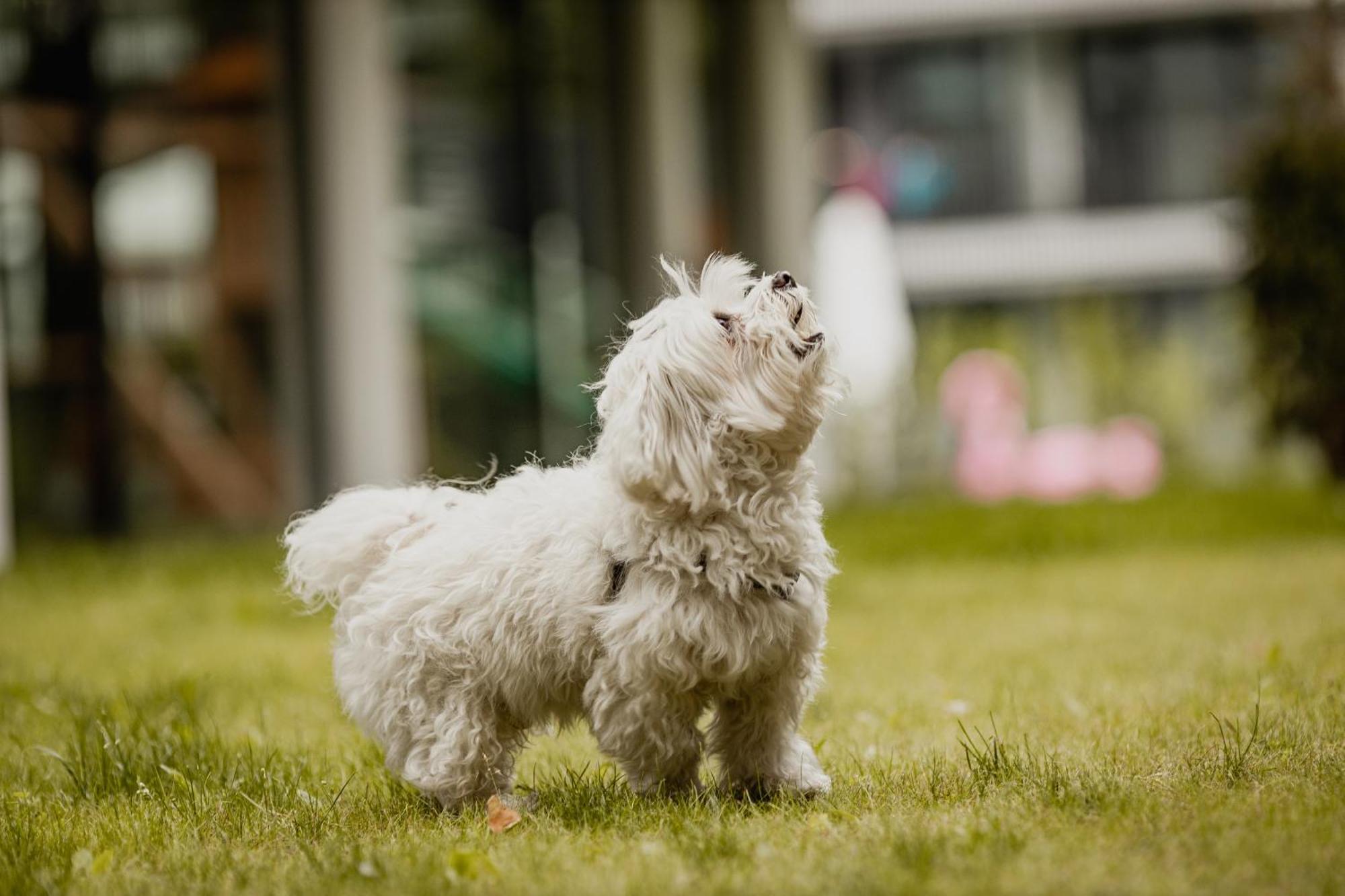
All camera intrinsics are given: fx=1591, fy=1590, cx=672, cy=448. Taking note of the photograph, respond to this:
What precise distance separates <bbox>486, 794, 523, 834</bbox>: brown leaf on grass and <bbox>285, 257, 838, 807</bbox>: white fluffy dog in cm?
18

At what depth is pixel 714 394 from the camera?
145 inches

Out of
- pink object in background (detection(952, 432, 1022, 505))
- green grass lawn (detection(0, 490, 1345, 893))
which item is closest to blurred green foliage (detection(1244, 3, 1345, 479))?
green grass lawn (detection(0, 490, 1345, 893))

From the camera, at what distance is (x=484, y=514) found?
4.10 metres

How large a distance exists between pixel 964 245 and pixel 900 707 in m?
21.8

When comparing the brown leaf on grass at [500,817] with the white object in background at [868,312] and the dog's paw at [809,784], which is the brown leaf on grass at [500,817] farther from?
the white object in background at [868,312]

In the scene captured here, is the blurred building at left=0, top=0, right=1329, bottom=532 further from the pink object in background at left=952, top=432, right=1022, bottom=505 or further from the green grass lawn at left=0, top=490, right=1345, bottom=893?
the green grass lawn at left=0, top=490, right=1345, bottom=893

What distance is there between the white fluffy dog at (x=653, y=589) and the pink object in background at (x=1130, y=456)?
14.3 metres

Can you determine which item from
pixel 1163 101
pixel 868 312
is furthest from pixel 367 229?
pixel 1163 101

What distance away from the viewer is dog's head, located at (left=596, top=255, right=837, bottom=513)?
11.9ft

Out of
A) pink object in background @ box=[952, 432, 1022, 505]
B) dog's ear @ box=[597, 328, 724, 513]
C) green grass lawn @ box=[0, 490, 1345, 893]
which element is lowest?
pink object in background @ box=[952, 432, 1022, 505]

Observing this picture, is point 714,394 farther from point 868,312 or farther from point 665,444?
point 868,312

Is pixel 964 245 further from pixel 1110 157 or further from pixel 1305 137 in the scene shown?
pixel 1305 137

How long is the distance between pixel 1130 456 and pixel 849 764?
14.9 metres

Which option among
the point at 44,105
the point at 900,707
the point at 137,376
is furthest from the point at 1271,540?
the point at 44,105
